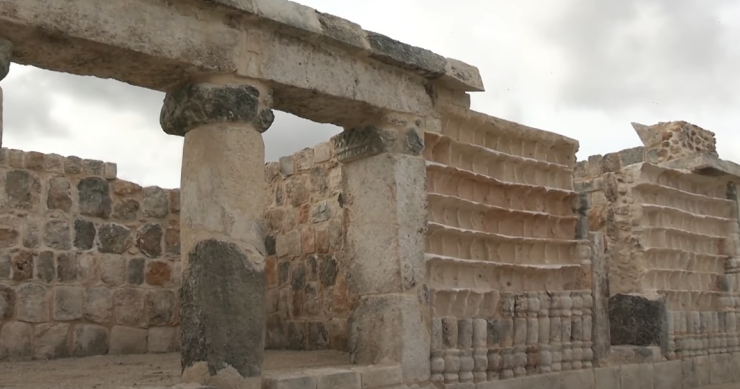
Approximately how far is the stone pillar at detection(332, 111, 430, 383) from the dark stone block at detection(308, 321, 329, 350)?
113 centimetres

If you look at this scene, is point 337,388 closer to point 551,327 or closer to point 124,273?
point 551,327

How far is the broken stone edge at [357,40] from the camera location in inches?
173

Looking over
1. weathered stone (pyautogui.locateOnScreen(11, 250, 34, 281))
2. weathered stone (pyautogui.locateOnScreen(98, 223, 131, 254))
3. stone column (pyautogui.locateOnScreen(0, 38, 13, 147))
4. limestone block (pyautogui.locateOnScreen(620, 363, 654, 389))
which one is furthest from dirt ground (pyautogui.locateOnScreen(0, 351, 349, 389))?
limestone block (pyautogui.locateOnScreen(620, 363, 654, 389))

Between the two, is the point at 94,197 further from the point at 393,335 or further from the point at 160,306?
the point at 393,335

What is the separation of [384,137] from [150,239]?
2.77 metres

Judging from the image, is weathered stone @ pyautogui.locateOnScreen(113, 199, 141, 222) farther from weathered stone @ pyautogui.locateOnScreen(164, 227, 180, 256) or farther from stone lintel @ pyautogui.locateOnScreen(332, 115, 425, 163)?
stone lintel @ pyautogui.locateOnScreen(332, 115, 425, 163)

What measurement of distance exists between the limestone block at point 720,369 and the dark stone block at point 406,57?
15.1ft

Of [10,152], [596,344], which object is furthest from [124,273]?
[596,344]

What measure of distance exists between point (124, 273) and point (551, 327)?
370 centimetres

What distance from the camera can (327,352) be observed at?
5.99 metres

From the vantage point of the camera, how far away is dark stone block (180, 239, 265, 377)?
13.2ft

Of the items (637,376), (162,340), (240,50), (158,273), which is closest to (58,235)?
(158,273)

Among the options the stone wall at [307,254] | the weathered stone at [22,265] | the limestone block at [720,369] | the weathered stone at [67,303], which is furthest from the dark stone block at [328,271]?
the limestone block at [720,369]

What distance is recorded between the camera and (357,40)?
15.9ft
